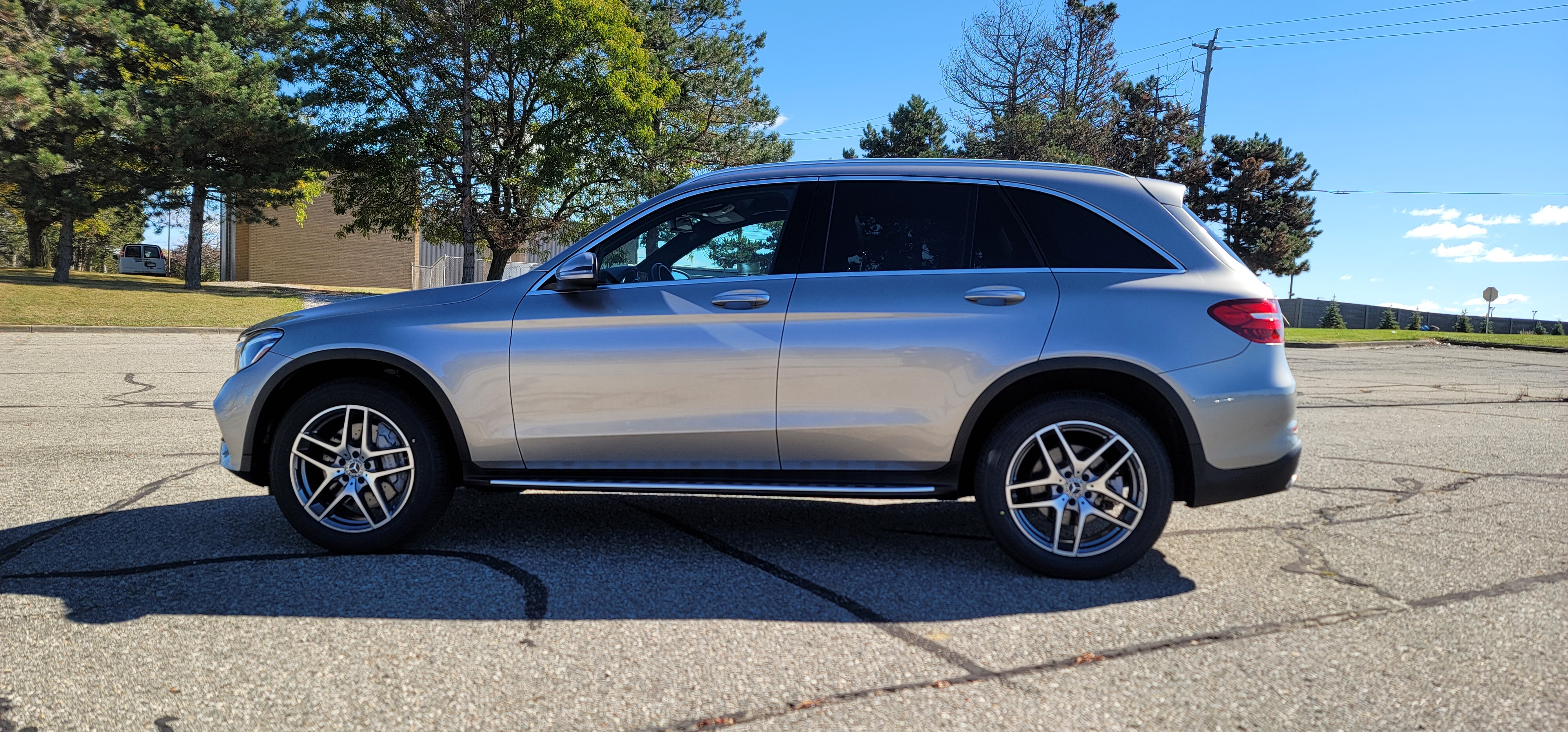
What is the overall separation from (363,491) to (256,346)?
0.87m

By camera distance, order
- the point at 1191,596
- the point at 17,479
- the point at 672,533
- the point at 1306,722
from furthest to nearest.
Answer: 1. the point at 17,479
2. the point at 672,533
3. the point at 1191,596
4. the point at 1306,722

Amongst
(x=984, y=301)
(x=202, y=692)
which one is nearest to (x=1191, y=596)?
(x=984, y=301)

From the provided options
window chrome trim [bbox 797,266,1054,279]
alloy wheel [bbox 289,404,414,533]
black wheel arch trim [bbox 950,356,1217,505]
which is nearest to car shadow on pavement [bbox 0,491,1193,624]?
alloy wheel [bbox 289,404,414,533]

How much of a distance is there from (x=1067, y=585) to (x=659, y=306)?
2088 mm

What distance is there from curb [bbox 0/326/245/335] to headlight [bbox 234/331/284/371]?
60.1ft

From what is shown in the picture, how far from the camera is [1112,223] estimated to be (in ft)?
14.3

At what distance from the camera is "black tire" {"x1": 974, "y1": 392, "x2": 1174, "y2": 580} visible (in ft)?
13.4

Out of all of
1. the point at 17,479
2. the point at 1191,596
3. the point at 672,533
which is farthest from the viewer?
the point at 17,479

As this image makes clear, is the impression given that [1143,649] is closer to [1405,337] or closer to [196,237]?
[1405,337]

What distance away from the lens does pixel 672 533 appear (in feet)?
15.9

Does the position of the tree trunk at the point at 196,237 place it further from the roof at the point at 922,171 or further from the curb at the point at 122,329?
the roof at the point at 922,171

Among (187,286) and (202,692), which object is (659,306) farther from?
(187,286)

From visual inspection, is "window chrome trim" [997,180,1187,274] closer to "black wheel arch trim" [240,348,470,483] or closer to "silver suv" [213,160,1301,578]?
"silver suv" [213,160,1301,578]

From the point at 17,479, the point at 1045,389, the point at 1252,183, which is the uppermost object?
the point at 1252,183
